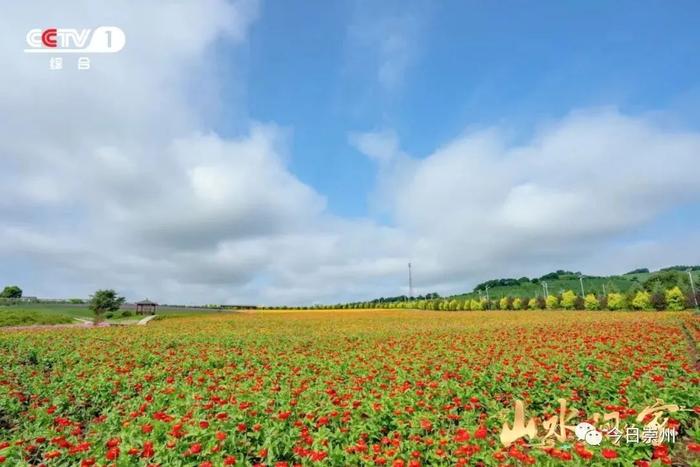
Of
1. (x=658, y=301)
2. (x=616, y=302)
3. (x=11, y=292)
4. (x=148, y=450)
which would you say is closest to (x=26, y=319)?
(x=148, y=450)

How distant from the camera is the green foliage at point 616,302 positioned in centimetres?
4822

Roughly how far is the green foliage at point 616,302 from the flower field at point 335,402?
40176 millimetres

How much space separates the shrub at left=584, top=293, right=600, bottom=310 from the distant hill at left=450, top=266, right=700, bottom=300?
5158mm

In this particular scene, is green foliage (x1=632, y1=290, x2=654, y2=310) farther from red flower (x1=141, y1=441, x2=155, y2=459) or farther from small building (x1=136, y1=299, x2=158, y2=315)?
small building (x1=136, y1=299, x2=158, y2=315)

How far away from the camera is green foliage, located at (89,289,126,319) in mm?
44469

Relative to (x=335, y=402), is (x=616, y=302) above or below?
above

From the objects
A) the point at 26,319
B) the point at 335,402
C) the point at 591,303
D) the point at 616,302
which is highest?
the point at 26,319

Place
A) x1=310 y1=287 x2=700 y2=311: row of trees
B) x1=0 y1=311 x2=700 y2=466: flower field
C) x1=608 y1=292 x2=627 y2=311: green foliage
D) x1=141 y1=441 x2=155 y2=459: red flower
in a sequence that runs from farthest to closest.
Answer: x1=608 y1=292 x2=627 y2=311: green foliage, x1=310 y1=287 x2=700 y2=311: row of trees, x1=0 y1=311 x2=700 y2=466: flower field, x1=141 y1=441 x2=155 y2=459: red flower

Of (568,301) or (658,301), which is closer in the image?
(658,301)

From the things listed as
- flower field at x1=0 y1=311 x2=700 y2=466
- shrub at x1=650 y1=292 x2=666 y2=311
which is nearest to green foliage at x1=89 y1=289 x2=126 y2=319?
flower field at x1=0 y1=311 x2=700 y2=466

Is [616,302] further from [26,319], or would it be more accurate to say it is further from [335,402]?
[26,319]

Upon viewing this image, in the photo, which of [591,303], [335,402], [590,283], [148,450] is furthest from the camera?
[590,283]

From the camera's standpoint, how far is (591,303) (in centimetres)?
5212

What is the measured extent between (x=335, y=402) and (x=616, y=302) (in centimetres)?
5392
